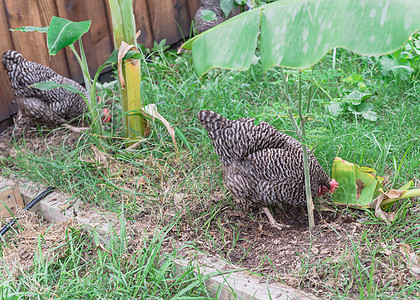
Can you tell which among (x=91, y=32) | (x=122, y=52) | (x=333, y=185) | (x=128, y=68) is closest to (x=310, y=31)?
(x=333, y=185)

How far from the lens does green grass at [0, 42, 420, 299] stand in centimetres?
229

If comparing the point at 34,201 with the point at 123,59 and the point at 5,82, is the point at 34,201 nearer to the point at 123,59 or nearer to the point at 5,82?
the point at 123,59

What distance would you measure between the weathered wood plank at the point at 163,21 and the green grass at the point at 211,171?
2.75 ft

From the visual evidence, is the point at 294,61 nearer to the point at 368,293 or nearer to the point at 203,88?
the point at 368,293

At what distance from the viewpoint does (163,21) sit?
16.9ft

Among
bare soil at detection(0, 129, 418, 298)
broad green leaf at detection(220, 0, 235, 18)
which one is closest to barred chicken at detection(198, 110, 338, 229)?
bare soil at detection(0, 129, 418, 298)

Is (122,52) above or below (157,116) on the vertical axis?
above

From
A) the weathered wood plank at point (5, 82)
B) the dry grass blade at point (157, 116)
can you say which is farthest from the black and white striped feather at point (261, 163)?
the weathered wood plank at point (5, 82)

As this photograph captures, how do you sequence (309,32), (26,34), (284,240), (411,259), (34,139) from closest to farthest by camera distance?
(309,32)
(411,259)
(284,240)
(34,139)
(26,34)

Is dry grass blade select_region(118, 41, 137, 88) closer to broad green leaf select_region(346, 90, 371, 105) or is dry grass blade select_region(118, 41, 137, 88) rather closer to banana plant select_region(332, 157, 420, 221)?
banana plant select_region(332, 157, 420, 221)

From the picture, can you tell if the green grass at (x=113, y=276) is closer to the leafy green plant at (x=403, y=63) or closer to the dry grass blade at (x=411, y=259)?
the dry grass blade at (x=411, y=259)

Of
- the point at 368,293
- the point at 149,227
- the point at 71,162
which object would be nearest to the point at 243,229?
the point at 149,227

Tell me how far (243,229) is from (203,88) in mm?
1599

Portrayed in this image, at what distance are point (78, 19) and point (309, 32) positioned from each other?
3350 mm
